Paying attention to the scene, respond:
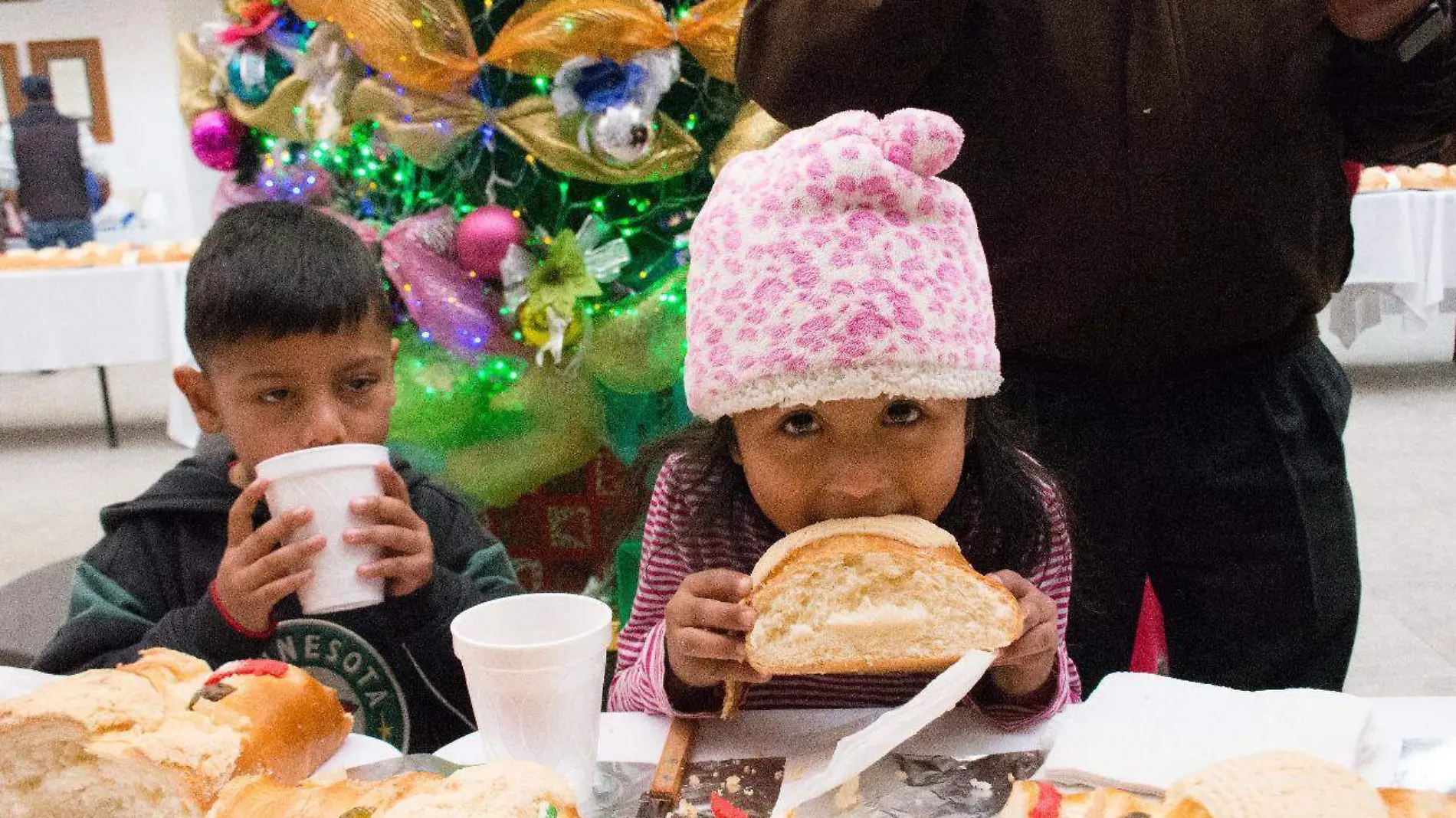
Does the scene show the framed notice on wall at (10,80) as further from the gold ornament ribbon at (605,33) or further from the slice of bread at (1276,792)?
the slice of bread at (1276,792)

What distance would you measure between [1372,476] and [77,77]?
15.0 metres

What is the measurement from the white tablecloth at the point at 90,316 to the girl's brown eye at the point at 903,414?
19.5 feet

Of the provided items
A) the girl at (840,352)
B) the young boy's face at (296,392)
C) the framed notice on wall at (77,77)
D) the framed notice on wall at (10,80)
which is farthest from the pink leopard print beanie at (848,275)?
the framed notice on wall at (10,80)

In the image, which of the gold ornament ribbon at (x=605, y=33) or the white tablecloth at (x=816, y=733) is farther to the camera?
the gold ornament ribbon at (x=605, y=33)

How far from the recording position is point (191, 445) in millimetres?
6625

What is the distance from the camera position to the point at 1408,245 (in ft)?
20.5

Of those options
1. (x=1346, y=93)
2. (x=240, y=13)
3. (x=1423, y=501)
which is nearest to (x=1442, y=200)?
(x=1423, y=501)

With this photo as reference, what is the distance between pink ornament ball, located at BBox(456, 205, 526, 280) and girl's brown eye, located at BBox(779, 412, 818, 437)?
1.79m

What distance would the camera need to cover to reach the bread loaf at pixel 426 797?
0.88 metres

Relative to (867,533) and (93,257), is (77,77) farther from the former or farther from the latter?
(867,533)

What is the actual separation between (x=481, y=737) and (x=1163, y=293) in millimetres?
1067

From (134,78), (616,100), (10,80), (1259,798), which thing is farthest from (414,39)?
(10,80)

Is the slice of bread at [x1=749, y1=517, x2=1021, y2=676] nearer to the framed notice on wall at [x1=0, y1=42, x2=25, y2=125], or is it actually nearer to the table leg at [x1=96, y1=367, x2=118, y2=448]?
the table leg at [x1=96, y1=367, x2=118, y2=448]

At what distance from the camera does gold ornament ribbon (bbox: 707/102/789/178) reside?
2598 mm
